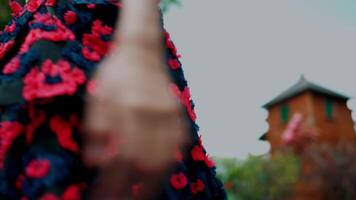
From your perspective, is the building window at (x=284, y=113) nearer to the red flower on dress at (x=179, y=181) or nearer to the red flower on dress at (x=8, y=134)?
the red flower on dress at (x=179, y=181)

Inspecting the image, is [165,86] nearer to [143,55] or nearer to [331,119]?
[143,55]

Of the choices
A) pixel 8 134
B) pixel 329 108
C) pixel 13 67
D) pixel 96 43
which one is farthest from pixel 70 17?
pixel 329 108

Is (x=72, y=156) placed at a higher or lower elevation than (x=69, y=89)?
lower

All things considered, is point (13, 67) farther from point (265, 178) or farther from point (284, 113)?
point (284, 113)

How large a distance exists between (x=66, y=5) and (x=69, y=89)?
35 centimetres

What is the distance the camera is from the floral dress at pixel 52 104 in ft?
2.97

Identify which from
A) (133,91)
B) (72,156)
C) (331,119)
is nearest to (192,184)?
(72,156)

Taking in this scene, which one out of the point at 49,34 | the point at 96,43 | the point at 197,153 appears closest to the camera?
the point at 49,34

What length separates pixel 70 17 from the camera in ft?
3.76

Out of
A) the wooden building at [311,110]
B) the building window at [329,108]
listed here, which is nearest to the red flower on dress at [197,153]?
the wooden building at [311,110]

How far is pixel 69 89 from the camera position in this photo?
0.92 meters

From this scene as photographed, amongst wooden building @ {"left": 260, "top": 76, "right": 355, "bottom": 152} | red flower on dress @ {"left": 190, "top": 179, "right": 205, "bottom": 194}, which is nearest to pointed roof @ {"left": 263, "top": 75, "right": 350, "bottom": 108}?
wooden building @ {"left": 260, "top": 76, "right": 355, "bottom": 152}

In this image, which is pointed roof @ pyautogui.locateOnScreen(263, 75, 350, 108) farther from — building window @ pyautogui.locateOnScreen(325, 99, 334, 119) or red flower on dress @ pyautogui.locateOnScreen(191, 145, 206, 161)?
red flower on dress @ pyautogui.locateOnScreen(191, 145, 206, 161)

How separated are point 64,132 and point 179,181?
35 centimetres
